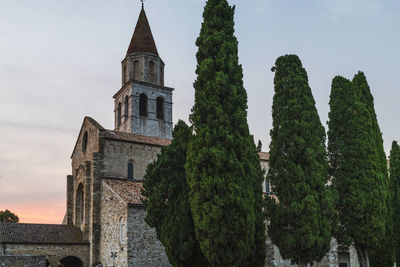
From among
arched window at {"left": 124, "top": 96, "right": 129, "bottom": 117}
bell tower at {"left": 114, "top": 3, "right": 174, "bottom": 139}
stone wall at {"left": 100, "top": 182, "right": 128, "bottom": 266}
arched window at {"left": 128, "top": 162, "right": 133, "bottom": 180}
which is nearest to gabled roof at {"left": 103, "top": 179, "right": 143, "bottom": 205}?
stone wall at {"left": 100, "top": 182, "right": 128, "bottom": 266}

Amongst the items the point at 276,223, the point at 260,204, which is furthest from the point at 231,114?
the point at 276,223

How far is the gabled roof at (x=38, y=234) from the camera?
2573 cm

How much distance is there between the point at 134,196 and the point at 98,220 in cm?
378

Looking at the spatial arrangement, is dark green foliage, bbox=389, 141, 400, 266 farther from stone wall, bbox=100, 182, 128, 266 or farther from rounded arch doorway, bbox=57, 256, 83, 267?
rounded arch doorway, bbox=57, 256, 83, 267

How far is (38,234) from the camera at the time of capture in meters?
26.9

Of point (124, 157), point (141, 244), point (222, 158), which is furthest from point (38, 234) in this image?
point (222, 158)

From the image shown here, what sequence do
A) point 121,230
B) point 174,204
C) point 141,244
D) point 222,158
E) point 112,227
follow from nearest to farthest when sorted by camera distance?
1. point 222,158
2. point 174,204
3. point 141,244
4. point 121,230
5. point 112,227

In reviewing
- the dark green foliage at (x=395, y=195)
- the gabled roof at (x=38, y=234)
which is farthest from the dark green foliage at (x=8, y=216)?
the dark green foliage at (x=395, y=195)

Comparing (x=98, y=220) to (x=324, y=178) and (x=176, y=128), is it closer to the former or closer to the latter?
(x=176, y=128)

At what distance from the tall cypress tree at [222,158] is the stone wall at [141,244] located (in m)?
8.62

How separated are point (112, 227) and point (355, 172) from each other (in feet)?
47.2

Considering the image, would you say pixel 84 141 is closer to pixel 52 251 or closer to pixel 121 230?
pixel 52 251

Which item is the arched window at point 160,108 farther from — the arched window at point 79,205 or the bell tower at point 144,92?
the arched window at point 79,205

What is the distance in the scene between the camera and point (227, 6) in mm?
18047
